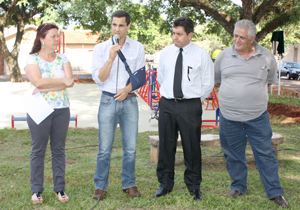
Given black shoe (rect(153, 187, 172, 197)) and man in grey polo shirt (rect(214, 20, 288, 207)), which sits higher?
man in grey polo shirt (rect(214, 20, 288, 207))

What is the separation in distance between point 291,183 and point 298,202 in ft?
2.18

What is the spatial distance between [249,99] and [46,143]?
2.24 metres

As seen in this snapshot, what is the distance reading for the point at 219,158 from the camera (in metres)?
6.06

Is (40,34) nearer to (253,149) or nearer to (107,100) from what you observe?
(107,100)

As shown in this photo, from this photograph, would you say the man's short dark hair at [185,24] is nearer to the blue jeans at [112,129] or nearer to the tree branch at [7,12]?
the blue jeans at [112,129]

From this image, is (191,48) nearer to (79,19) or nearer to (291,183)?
(291,183)

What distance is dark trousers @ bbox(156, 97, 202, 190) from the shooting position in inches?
154

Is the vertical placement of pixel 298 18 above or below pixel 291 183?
above

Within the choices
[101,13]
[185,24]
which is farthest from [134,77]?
[101,13]

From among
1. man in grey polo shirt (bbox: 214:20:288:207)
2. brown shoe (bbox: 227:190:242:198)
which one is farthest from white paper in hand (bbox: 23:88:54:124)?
brown shoe (bbox: 227:190:242:198)

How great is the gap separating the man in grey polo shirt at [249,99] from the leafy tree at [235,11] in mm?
11511

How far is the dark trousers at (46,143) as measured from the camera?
3.67m

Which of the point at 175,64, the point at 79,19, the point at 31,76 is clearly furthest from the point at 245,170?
the point at 79,19

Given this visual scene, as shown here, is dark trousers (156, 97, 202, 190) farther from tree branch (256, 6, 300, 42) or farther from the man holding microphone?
tree branch (256, 6, 300, 42)
